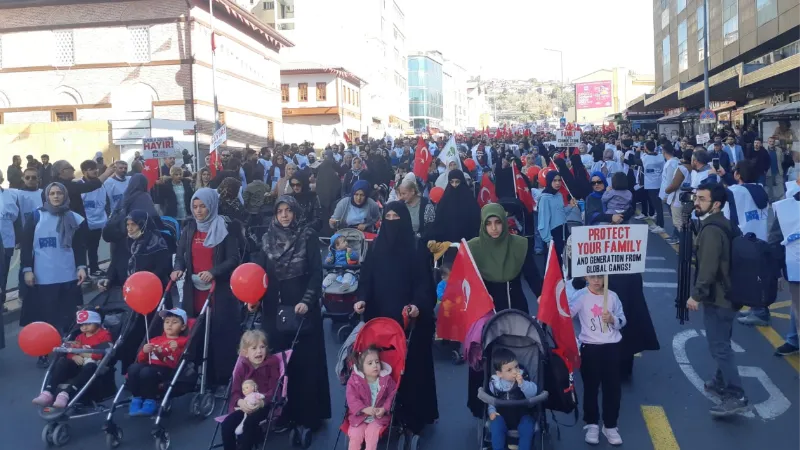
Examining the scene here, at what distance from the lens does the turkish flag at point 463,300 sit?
5828mm

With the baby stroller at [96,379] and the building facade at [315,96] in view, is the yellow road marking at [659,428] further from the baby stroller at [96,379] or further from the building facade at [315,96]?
the building facade at [315,96]

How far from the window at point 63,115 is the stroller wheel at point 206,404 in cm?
3007

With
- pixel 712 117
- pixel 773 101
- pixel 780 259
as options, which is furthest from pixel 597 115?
pixel 780 259

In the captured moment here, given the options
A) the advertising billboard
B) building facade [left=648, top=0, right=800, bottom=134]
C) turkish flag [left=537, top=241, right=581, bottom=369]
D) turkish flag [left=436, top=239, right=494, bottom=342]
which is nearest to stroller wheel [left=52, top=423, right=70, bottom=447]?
turkish flag [left=436, top=239, right=494, bottom=342]

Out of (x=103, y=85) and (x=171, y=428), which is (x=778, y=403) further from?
(x=103, y=85)

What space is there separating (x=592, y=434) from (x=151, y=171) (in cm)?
1207

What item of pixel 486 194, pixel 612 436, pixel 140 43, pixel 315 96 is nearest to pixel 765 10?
pixel 486 194

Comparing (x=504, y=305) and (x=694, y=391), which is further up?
(x=504, y=305)

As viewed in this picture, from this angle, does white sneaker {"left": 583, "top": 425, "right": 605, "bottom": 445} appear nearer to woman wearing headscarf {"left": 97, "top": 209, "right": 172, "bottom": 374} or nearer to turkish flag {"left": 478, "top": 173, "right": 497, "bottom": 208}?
woman wearing headscarf {"left": 97, "top": 209, "right": 172, "bottom": 374}

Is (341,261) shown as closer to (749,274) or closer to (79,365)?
(79,365)

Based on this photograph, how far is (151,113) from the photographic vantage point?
32.1m

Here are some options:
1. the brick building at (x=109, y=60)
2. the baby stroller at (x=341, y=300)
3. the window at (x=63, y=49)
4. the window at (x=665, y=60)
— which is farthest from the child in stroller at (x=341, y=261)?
the window at (x=665, y=60)

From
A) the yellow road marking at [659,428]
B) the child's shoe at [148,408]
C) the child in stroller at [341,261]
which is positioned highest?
the child in stroller at [341,261]

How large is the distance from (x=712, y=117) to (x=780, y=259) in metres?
20.6
